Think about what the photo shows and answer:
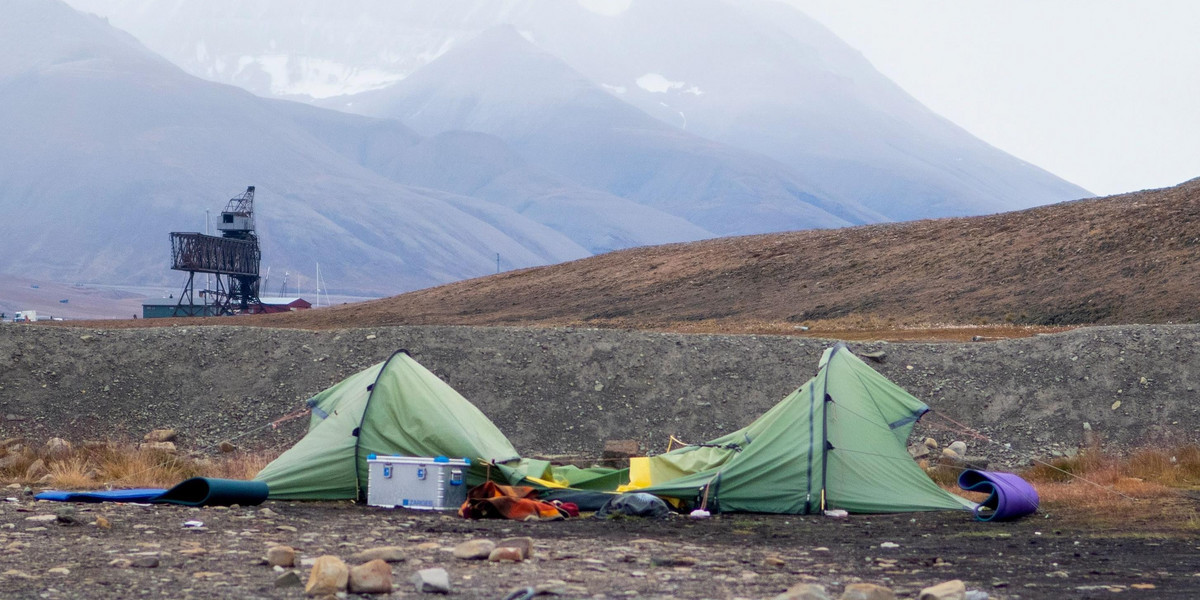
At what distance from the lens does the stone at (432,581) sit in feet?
28.5

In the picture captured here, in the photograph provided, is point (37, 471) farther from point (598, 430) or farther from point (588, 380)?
point (588, 380)

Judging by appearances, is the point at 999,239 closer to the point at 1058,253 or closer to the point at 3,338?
the point at 1058,253

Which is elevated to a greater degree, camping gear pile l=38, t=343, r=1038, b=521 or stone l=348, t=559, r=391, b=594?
camping gear pile l=38, t=343, r=1038, b=521

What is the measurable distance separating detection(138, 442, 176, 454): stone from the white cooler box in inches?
212

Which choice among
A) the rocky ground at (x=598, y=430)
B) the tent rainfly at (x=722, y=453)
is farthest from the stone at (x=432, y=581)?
the tent rainfly at (x=722, y=453)

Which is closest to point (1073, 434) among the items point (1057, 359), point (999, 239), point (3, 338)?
point (1057, 359)

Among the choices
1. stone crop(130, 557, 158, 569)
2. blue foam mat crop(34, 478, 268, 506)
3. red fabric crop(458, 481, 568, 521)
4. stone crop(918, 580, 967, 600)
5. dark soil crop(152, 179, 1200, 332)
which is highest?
dark soil crop(152, 179, 1200, 332)

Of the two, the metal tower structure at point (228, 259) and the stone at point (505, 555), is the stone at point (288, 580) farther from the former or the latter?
the metal tower structure at point (228, 259)

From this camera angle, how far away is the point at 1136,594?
9.18 m

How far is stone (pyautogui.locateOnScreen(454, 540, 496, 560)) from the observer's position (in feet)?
33.7

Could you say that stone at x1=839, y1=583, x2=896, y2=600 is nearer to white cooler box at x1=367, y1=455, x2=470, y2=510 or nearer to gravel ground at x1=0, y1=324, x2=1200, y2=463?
white cooler box at x1=367, y1=455, x2=470, y2=510

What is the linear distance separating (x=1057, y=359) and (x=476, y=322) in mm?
31941

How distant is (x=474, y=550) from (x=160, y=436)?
1210cm

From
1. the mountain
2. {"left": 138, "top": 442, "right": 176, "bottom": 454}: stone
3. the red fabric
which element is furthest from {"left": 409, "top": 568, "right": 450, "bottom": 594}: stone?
the mountain
